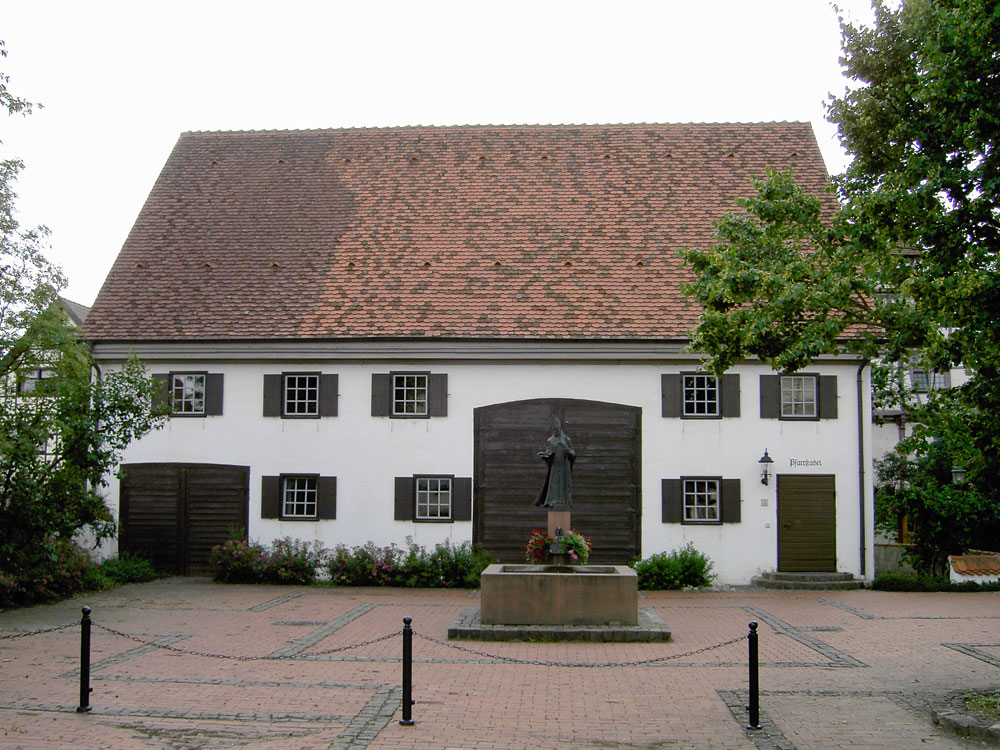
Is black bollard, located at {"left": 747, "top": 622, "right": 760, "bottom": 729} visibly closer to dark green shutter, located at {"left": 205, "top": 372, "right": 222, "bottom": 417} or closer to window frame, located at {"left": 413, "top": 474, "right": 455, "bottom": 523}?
window frame, located at {"left": 413, "top": 474, "right": 455, "bottom": 523}

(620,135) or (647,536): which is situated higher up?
(620,135)

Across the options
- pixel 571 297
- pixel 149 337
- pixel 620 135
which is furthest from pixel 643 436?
pixel 149 337

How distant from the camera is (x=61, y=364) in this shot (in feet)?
57.4

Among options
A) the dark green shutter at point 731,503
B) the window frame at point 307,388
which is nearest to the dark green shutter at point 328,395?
the window frame at point 307,388

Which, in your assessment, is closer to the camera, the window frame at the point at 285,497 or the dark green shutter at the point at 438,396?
the dark green shutter at the point at 438,396

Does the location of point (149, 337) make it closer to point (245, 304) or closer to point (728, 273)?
point (245, 304)

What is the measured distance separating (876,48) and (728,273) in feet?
11.1

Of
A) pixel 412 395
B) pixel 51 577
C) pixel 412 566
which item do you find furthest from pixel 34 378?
pixel 412 566

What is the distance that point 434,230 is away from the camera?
23953mm

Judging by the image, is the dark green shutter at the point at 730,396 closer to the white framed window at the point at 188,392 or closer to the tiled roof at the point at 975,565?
the tiled roof at the point at 975,565

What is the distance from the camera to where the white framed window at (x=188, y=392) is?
22.0 m

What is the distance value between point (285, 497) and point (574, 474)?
20.3 feet

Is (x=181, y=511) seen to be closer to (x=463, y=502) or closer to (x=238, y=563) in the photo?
(x=238, y=563)

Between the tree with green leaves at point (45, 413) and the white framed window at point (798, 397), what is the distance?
1270cm
